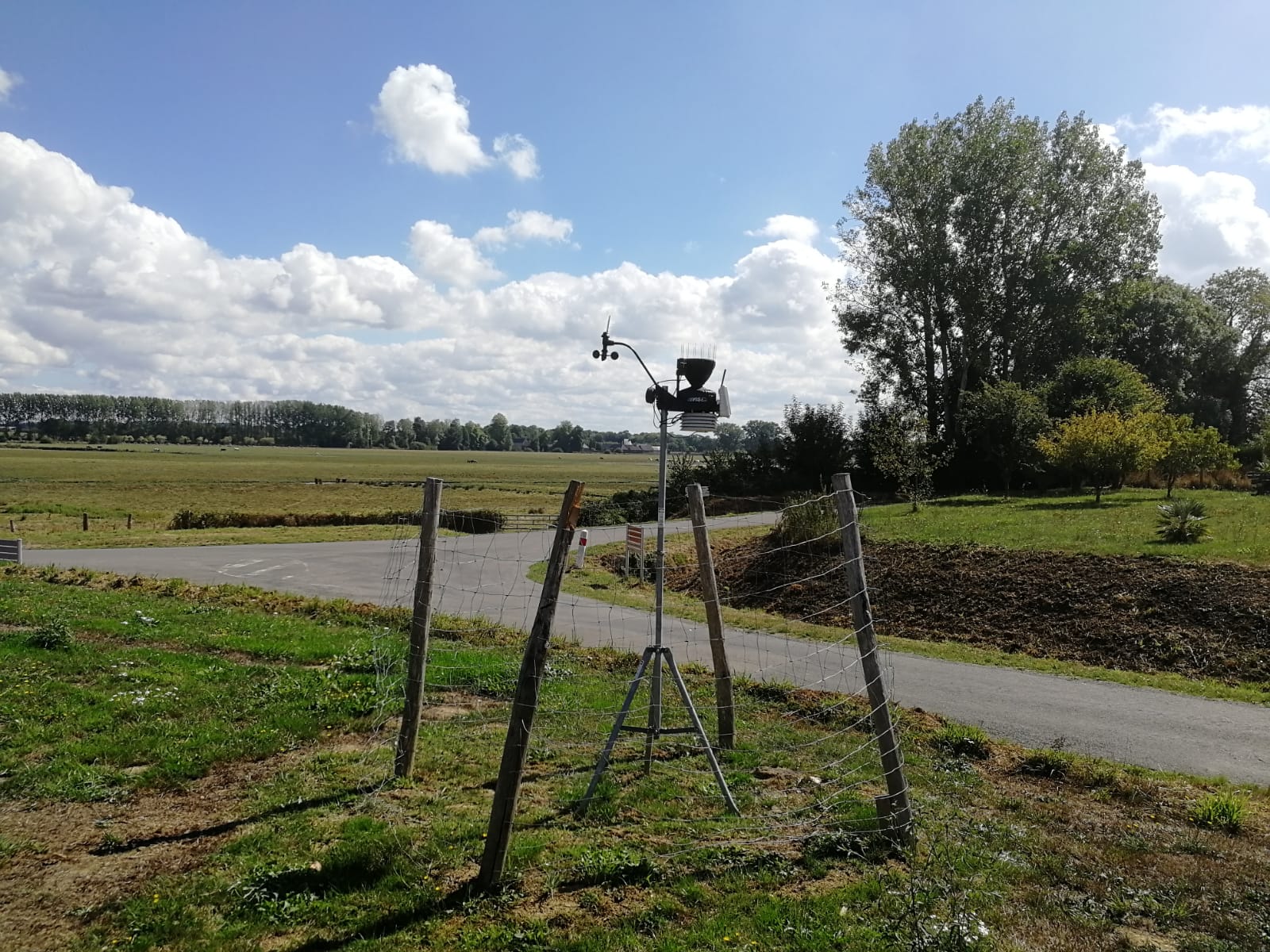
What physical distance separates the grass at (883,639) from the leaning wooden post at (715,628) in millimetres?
5716

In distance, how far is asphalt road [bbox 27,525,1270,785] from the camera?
24.9 ft

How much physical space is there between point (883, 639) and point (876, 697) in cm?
840

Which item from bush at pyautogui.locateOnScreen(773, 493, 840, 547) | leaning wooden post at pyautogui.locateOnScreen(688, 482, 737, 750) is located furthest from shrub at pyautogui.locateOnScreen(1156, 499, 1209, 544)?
leaning wooden post at pyautogui.locateOnScreen(688, 482, 737, 750)

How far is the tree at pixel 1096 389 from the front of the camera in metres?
33.8

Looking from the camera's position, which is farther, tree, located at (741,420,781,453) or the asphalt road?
tree, located at (741,420,781,453)

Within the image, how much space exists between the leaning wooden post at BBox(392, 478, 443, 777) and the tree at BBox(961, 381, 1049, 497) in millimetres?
30645

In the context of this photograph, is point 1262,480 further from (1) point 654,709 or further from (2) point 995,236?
(1) point 654,709

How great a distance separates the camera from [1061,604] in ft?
43.1

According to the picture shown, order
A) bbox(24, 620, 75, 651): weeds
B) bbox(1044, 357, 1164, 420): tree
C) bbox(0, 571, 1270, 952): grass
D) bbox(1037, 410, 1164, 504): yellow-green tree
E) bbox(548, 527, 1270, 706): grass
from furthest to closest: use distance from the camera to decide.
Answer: bbox(1044, 357, 1164, 420): tree, bbox(1037, 410, 1164, 504): yellow-green tree, bbox(548, 527, 1270, 706): grass, bbox(24, 620, 75, 651): weeds, bbox(0, 571, 1270, 952): grass

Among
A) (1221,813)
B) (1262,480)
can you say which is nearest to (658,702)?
(1221,813)

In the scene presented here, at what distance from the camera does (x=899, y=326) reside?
41.2 meters

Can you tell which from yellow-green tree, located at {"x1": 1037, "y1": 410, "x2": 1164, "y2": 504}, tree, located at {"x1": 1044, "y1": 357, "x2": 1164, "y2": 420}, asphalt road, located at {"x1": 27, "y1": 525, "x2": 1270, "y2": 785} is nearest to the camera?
asphalt road, located at {"x1": 27, "y1": 525, "x2": 1270, "y2": 785}

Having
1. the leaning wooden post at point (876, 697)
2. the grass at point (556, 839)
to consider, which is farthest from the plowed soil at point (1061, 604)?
the leaning wooden post at point (876, 697)

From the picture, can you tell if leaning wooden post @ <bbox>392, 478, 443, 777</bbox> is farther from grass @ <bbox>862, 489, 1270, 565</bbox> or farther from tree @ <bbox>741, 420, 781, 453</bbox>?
tree @ <bbox>741, 420, 781, 453</bbox>
